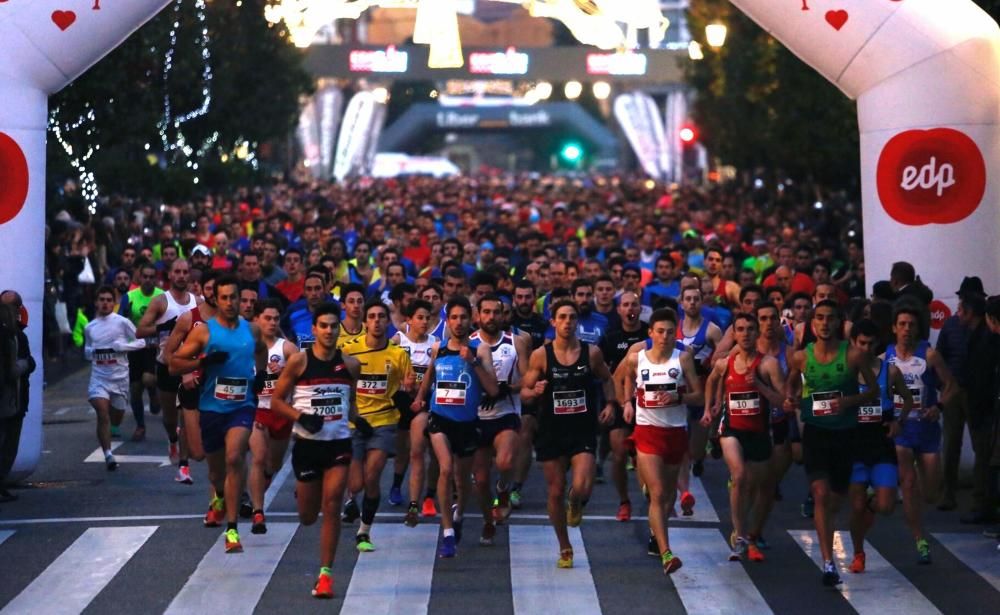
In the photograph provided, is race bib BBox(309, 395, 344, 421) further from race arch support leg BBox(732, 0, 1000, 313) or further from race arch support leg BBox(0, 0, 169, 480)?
race arch support leg BBox(732, 0, 1000, 313)

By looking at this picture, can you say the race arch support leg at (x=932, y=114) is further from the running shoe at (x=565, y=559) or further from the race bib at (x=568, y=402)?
the running shoe at (x=565, y=559)

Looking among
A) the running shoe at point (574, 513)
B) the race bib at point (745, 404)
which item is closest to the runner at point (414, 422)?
the running shoe at point (574, 513)

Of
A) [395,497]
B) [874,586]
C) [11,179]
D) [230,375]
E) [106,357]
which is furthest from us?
[106,357]

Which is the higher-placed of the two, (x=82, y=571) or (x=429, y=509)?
(x=429, y=509)

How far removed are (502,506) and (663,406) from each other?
203 cm

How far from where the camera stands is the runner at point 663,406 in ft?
40.8

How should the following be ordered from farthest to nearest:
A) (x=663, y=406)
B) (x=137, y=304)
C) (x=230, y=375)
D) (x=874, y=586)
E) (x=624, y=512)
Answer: (x=137, y=304)
(x=624, y=512)
(x=230, y=375)
(x=663, y=406)
(x=874, y=586)

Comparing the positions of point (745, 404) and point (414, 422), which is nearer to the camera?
point (745, 404)

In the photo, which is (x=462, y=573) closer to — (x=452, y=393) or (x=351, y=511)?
(x=452, y=393)

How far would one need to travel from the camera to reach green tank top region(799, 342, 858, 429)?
1220cm

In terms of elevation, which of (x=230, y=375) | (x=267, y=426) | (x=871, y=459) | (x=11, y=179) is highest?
(x=11, y=179)

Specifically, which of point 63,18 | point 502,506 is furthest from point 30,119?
point 502,506

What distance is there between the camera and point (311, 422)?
11492 mm

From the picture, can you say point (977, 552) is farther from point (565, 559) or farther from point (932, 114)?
point (932, 114)
